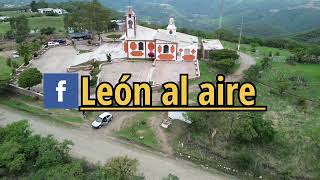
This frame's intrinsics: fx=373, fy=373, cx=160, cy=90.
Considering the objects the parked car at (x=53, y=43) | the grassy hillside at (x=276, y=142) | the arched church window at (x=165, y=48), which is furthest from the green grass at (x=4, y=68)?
the grassy hillside at (x=276, y=142)

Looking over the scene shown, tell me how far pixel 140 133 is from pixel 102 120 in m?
2.90

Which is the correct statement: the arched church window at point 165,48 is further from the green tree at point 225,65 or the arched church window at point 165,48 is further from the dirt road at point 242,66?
the dirt road at point 242,66

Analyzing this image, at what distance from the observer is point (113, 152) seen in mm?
23328

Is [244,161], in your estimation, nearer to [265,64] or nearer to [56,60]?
[265,64]

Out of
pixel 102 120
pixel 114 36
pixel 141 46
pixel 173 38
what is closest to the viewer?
pixel 102 120

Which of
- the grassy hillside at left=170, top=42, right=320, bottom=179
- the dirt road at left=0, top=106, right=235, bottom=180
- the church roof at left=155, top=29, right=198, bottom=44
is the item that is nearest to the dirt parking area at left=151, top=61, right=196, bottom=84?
the church roof at left=155, top=29, right=198, bottom=44

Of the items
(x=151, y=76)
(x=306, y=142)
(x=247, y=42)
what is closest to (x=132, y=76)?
(x=151, y=76)

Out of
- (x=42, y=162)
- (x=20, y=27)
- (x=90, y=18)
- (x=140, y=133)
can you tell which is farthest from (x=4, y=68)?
(x=42, y=162)

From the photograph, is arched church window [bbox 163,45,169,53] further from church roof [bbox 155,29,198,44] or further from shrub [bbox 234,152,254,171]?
shrub [bbox 234,152,254,171]

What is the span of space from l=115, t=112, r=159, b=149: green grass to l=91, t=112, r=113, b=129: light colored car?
1.38 metres

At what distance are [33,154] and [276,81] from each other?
21176 millimetres

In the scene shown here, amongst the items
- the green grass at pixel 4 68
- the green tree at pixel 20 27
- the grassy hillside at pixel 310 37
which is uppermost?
the grassy hillside at pixel 310 37

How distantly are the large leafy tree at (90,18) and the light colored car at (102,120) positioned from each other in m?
21.8

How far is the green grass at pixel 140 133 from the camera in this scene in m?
24.2
